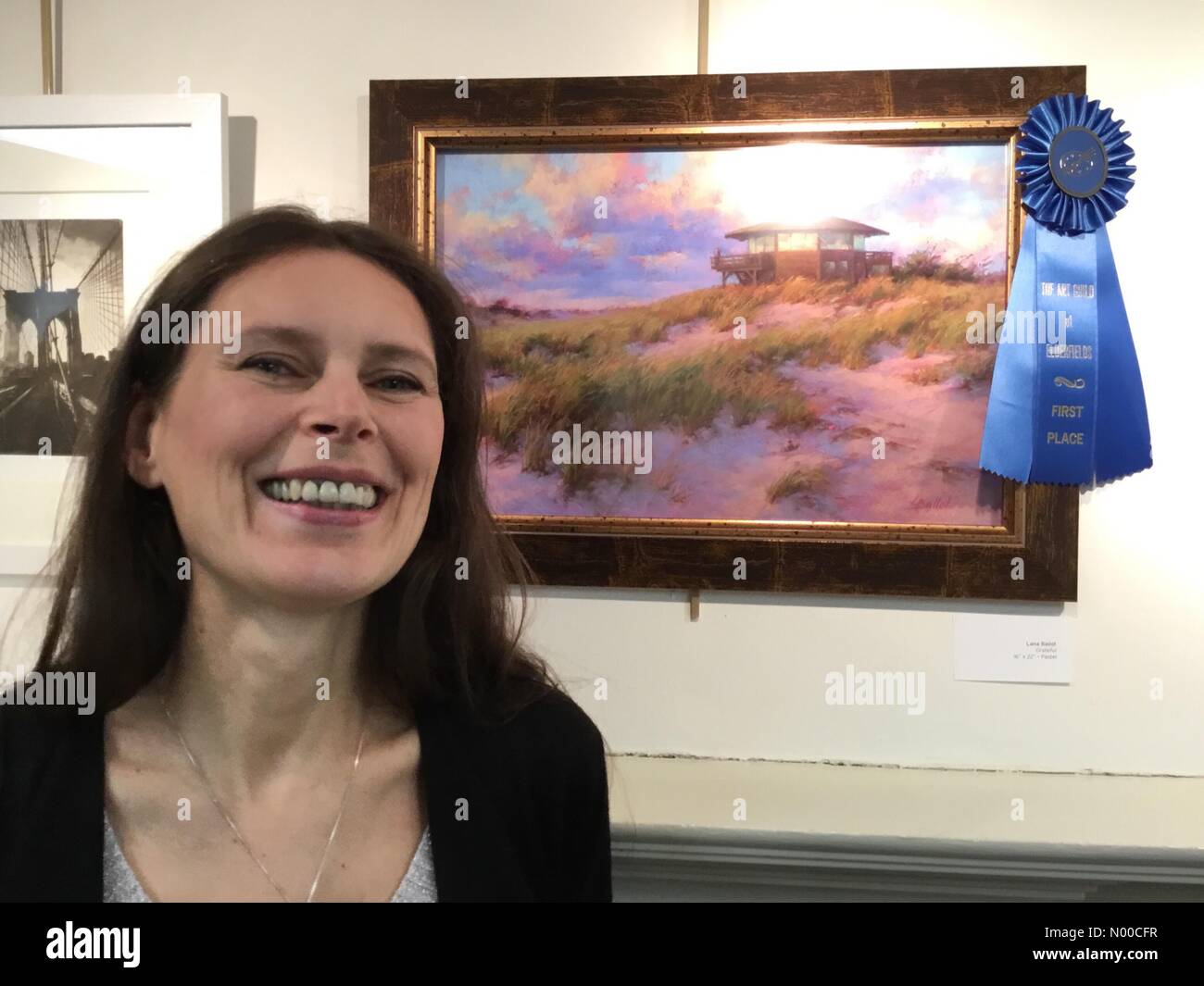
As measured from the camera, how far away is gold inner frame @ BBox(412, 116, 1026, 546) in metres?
0.93

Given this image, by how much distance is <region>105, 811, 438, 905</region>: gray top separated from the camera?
0.52 meters

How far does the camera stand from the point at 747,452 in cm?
96

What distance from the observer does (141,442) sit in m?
0.58

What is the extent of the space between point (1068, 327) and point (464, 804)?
77 centimetres

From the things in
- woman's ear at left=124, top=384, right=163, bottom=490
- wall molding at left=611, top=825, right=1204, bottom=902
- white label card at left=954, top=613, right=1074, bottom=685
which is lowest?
wall molding at left=611, top=825, right=1204, bottom=902

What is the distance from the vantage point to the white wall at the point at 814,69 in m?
0.92

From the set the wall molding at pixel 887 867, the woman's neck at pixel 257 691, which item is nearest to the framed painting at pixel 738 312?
the wall molding at pixel 887 867

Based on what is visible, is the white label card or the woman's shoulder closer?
the woman's shoulder

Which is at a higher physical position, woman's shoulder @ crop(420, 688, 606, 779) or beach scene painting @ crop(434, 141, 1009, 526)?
beach scene painting @ crop(434, 141, 1009, 526)

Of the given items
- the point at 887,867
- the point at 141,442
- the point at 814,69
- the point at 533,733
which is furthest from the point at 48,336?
the point at 887,867

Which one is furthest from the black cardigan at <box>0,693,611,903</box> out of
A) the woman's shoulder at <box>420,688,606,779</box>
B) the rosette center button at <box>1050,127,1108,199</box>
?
the rosette center button at <box>1050,127,1108,199</box>
